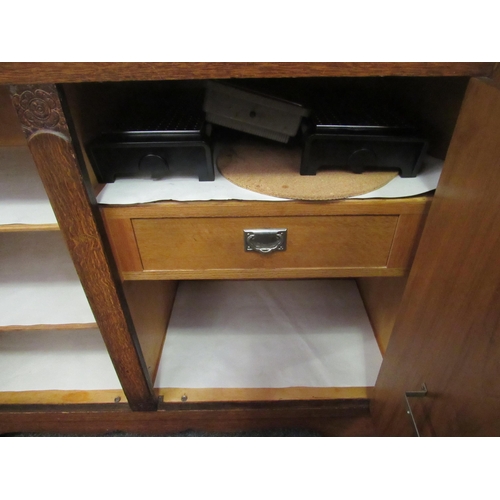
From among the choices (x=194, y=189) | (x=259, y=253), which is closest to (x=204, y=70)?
(x=194, y=189)

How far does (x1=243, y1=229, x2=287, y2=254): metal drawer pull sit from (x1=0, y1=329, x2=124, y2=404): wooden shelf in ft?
1.82

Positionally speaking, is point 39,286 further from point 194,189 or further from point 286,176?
point 286,176

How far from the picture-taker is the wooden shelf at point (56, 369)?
85 centimetres

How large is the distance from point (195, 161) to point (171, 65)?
0.17 metres

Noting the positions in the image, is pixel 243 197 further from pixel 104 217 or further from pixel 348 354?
pixel 348 354

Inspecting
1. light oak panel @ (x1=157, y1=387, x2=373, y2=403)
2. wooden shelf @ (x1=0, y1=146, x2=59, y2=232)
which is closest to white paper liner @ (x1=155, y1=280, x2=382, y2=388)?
light oak panel @ (x1=157, y1=387, x2=373, y2=403)

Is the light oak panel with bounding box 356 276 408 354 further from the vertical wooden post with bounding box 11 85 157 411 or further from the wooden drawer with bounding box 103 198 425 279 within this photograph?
the vertical wooden post with bounding box 11 85 157 411

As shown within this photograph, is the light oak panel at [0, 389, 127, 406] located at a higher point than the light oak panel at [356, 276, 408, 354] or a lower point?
lower

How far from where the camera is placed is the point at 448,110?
1.85 feet

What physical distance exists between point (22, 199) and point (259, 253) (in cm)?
43

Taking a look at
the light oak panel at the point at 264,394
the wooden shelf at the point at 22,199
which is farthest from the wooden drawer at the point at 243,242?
the light oak panel at the point at 264,394

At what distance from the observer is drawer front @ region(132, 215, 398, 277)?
552 millimetres

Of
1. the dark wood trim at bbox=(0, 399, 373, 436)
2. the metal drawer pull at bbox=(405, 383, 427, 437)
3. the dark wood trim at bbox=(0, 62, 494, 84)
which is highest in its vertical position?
the dark wood trim at bbox=(0, 62, 494, 84)

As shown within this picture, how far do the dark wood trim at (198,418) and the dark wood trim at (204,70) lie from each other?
710 mm
